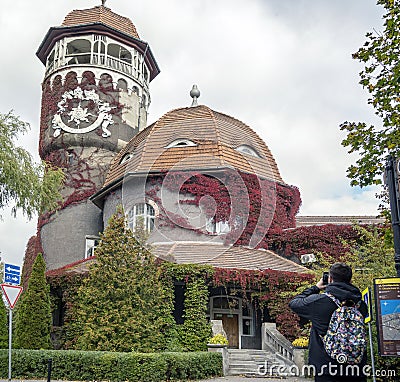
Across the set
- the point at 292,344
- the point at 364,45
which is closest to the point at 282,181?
the point at 292,344

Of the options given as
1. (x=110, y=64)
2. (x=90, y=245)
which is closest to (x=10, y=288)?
(x=90, y=245)

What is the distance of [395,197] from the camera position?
640cm

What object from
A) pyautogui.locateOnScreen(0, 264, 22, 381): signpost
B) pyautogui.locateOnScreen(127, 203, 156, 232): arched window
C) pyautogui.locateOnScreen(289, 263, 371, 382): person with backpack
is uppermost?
pyautogui.locateOnScreen(127, 203, 156, 232): arched window

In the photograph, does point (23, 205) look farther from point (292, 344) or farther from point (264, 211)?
point (264, 211)

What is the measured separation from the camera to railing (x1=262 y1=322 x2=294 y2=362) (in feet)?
56.0

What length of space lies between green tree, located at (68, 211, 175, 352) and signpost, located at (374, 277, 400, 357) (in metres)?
10.9

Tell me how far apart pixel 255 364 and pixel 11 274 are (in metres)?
8.54

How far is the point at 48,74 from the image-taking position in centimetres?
2972

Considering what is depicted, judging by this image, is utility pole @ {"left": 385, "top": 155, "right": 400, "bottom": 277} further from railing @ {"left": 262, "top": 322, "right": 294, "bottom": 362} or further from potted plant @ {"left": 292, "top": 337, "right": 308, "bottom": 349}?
railing @ {"left": 262, "top": 322, "right": 294, "bottom": 362}

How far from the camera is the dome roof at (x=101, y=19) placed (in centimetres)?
2987

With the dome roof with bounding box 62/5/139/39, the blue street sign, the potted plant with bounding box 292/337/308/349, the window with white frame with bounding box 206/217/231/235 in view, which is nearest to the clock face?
the dome roof with bounding box 62/5/139/39

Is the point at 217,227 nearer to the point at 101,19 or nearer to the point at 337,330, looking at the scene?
the point at 101,19

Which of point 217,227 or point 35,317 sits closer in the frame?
point 35,317

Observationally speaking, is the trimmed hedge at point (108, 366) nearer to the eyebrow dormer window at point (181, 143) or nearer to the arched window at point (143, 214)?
the arched window at point (143, 214)
